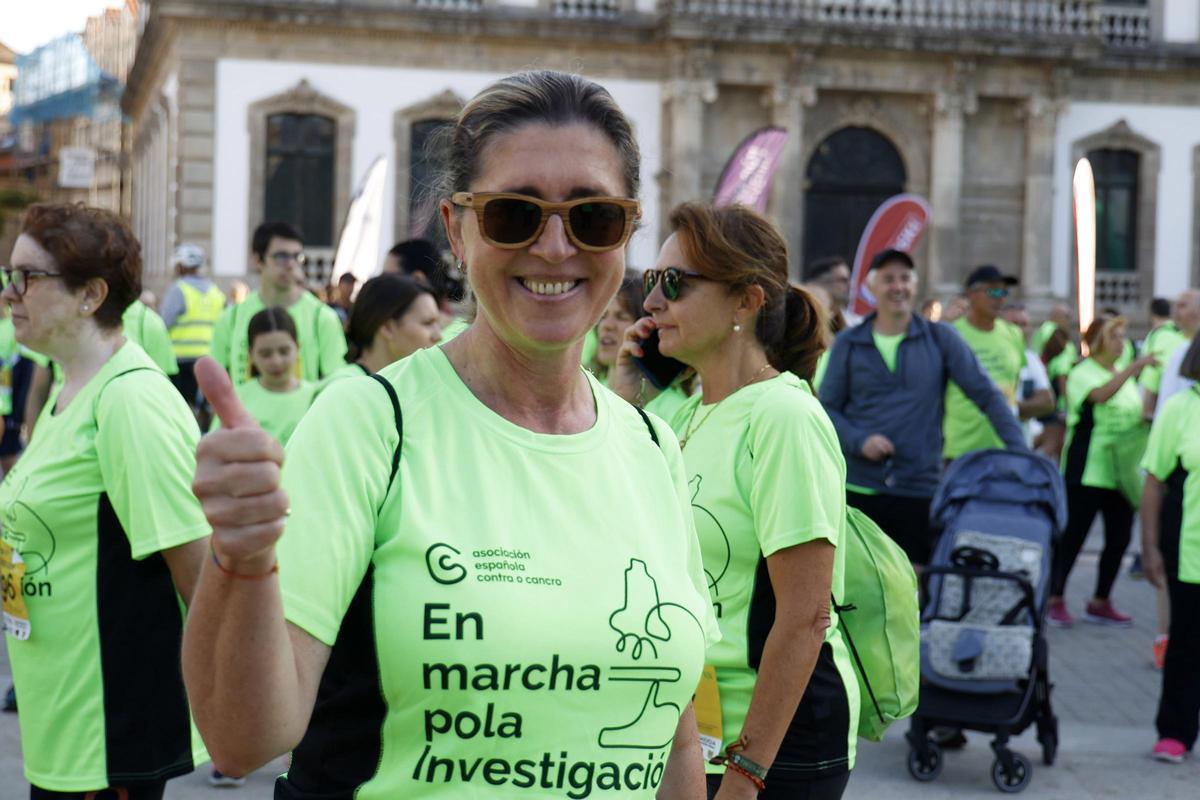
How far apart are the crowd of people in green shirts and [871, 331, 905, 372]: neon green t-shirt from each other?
2990mm

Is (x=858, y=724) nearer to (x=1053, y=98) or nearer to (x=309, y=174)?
(x=309, y=174)

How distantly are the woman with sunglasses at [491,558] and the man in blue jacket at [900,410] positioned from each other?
584cm

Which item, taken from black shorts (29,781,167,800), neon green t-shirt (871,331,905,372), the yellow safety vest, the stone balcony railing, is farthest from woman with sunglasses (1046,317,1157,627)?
the stone balcony railing

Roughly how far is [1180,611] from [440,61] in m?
20.4

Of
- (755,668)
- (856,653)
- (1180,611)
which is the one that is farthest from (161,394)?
(1180,611)

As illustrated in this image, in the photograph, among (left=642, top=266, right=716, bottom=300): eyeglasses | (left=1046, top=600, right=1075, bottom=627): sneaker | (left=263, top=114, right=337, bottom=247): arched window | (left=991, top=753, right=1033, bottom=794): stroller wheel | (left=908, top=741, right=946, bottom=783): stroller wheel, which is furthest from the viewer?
(left=263, top=114, right=337, bottom=247): arched window

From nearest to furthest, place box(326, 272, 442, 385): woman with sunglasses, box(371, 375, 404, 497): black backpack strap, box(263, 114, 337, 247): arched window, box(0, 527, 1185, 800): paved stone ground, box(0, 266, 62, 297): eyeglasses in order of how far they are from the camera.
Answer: box(371, 375, 404, 497): black backpack strap
box(0, 266, 62, 297): eyeglasses
box(326, 272, 442, 385): woman with sunglasses
box(0, 527, 1185, 800): paved stone ground
box(263, 114, 337, 247): arched window

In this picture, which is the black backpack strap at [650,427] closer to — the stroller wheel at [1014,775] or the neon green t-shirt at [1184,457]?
the stroller wheel at [1014,775]

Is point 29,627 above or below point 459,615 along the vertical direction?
below

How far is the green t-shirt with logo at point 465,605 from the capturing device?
1965mm

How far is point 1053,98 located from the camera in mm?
27391

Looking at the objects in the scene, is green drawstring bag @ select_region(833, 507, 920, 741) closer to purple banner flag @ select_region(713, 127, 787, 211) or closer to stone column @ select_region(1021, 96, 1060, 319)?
purple banner flag @ select_region(713, 127, 787, 211)

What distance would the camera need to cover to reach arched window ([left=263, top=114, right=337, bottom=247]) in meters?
25.6

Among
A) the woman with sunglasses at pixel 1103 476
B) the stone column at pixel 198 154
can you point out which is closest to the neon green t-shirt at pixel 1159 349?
the woman with sunglasses at pixel 1103 476
